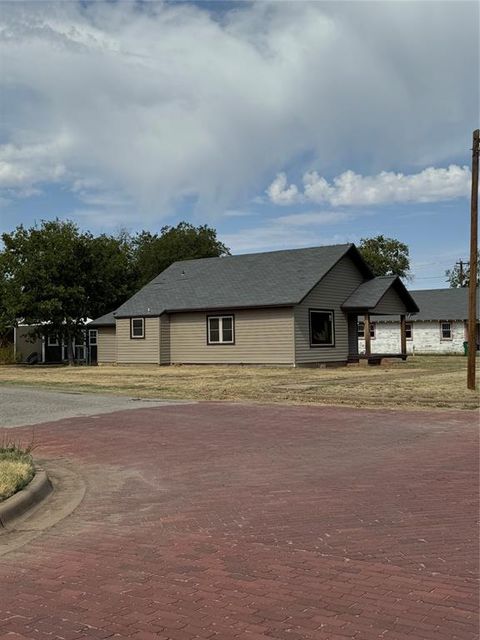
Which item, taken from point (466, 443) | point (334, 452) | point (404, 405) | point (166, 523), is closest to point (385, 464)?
point (334, 452)

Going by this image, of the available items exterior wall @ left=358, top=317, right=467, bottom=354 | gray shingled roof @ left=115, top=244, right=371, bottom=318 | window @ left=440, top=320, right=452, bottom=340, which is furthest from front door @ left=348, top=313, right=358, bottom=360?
window @ left=440, top=320, right=452, bottom=340

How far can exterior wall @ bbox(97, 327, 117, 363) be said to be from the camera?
38.9m

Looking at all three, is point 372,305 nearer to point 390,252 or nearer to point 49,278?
point 49,278

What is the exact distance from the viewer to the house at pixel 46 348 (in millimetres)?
44281

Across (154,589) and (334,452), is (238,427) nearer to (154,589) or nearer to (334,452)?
(334,452)

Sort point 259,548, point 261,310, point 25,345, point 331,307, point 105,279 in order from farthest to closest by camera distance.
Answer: point 25,345 < point 105,279 < point 331,307 < point 261,310 < point 259,548

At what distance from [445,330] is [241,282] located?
2171cm

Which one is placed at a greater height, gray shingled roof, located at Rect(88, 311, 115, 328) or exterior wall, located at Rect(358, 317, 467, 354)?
gray shingled roof, located at Rect(88, 311, 115, 328)

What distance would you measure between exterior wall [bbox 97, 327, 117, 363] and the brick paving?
28040 millimetres

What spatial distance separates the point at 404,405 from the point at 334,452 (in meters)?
6.26

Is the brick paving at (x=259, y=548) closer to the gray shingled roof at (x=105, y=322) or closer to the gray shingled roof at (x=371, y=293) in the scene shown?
the gray shingled roof at (x=371, y=293)

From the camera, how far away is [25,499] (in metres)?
7.40

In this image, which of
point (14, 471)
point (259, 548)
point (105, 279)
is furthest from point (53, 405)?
point (105, 279)

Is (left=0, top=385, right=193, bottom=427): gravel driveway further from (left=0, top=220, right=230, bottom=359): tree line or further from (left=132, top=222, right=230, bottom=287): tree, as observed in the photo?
(left=132, top=222, right=230, bottom=287): tree
